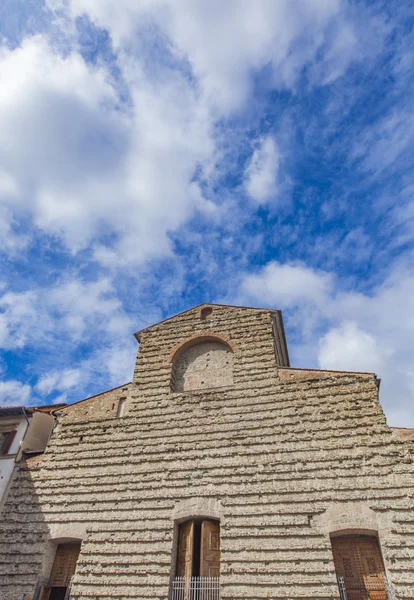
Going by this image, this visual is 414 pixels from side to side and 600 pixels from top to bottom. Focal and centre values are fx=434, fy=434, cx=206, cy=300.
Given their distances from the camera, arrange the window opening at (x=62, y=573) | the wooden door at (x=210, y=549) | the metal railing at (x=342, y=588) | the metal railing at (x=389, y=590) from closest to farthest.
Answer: the metal railing at (x=389, y=590), the metal railing at (x=342, y=588), the wooden door at (x=210, y=549), the window opening at (x=62, y=573)

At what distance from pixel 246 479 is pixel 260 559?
61.9 inches

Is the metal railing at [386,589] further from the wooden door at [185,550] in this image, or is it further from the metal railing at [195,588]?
the wooden door at [185,550]

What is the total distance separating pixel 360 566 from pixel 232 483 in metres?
2.90

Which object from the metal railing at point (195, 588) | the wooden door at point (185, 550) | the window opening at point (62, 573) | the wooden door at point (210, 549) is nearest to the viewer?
the metal railing at point (195, 588)

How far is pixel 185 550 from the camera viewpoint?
9266 millimetres

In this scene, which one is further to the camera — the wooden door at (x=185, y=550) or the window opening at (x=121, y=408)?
the window opening at (x=121, y=408)

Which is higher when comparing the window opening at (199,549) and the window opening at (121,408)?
the window opening at (121,408)

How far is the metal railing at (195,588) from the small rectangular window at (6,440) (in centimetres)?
607

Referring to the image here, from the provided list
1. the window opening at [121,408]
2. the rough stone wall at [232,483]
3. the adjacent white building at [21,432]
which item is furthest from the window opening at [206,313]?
the adjacent white building at [21,432]

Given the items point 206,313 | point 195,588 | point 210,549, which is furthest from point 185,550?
point 206,313

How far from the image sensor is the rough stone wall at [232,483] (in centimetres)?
842

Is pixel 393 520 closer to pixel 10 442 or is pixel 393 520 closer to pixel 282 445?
pixel 282 445

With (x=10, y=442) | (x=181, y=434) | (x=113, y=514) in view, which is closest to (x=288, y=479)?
(x=181, y=434)

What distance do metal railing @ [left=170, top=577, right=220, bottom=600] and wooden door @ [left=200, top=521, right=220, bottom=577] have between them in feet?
0.47
